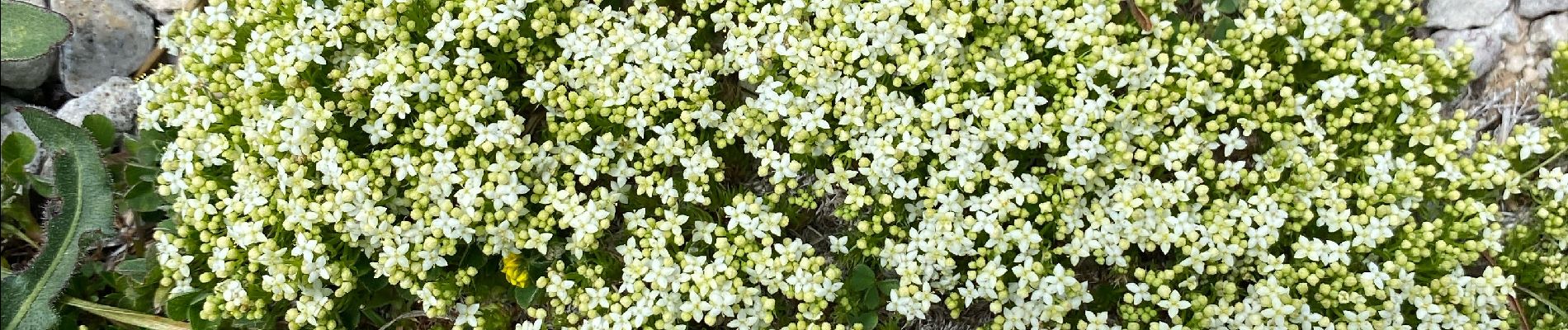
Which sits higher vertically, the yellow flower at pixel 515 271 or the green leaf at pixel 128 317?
the yellow flower at pixel 515 271

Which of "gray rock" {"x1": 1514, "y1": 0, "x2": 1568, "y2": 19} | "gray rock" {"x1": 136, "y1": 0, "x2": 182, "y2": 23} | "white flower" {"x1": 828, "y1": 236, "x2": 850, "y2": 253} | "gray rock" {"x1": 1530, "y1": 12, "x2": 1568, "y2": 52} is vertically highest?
"gray rock" {"x1": 1514, "y1": 0, "x2": 1568, "y2": 19}

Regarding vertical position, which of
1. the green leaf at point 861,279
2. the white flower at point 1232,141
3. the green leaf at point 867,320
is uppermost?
the white flower at point 1232,141

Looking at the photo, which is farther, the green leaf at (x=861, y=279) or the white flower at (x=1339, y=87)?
the green leaf at (x=861, y=279)

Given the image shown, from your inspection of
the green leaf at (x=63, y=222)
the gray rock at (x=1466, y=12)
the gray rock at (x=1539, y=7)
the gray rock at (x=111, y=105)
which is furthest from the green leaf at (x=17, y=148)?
the gray rock at (x=1539, y=7)

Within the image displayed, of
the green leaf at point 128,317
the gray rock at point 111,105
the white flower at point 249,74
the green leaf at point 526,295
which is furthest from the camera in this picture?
the gray rock at point 111,105

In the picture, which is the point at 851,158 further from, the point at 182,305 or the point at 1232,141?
the point at 182,305

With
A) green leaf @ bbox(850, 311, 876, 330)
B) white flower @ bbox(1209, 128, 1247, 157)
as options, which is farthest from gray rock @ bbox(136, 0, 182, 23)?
white flower @ bbox(1209, 128, 1247, 157)

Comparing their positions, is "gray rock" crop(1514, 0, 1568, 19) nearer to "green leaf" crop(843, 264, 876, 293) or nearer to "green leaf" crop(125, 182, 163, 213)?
"green leaf" crop(843, 264, 876, 293)

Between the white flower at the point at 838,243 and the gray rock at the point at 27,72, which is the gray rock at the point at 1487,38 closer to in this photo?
the white flower at the point at 838,243
